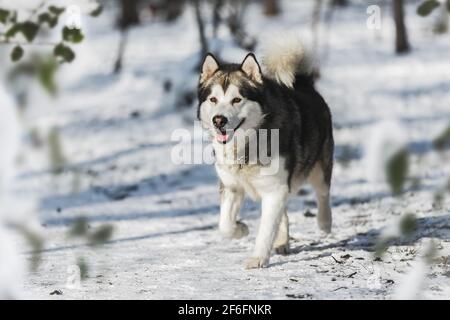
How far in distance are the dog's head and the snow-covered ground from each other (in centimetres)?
95

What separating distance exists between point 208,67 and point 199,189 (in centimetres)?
496

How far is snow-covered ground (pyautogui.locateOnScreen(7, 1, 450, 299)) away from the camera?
3998mm

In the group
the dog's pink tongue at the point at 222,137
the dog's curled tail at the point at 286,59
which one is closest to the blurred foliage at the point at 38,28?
the dog's pink tongue at the point at 222,137

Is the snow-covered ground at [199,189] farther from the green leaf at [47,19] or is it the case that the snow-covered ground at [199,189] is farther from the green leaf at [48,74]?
the green leaf at [47,19]

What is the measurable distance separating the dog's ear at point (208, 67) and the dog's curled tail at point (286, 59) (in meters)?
0.52

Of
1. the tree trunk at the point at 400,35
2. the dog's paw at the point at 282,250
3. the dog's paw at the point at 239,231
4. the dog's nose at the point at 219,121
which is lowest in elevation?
the dog's paw at the point at 282,250

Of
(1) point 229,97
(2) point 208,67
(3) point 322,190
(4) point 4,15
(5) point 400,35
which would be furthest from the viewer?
(5) point 400,35

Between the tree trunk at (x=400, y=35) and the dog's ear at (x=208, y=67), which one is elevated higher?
the tree trunk at (x=400, y=35)

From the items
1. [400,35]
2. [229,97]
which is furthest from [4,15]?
[400,35]

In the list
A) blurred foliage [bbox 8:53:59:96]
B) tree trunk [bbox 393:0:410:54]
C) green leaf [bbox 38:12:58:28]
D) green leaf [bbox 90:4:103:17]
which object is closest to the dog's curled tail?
green leaf [bbox 90:4:103:17]

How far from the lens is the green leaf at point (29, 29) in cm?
196

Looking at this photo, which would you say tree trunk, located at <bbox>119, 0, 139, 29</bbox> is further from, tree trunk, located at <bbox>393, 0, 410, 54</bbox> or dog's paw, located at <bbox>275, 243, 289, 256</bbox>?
dog's paw, located at <bbox>275, 243, 289, 256</bbox>

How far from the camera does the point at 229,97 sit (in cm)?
462

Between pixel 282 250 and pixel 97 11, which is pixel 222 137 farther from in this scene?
pixel 97 11
